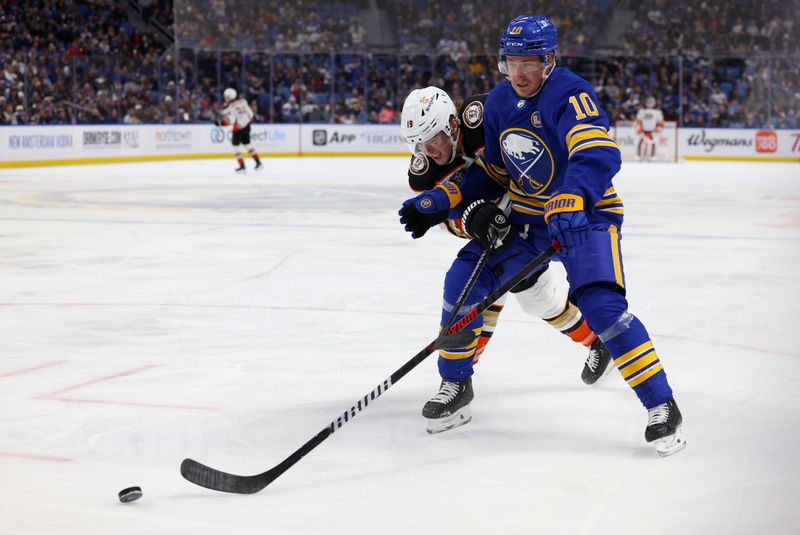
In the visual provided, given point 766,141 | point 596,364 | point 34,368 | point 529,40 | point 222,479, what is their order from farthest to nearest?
point 766,141 → point 34,368 → point 596,364 → point 529,40 → point 222,479

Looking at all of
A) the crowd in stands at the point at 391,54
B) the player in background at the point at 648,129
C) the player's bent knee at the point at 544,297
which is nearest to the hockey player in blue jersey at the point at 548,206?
the player's bent knee at the point at 544,297

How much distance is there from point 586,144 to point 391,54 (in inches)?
765

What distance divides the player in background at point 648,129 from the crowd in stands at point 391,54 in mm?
1084

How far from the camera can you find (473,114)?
3.20 meters

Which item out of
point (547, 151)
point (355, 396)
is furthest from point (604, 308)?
point (355, 396)

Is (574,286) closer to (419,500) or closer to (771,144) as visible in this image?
(419,500)

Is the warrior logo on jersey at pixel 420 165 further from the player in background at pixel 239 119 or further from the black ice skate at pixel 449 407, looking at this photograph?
the player in background at pixel 239 119

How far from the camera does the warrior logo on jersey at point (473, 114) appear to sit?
125 inches

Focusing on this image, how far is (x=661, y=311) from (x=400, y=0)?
1818 centimetres

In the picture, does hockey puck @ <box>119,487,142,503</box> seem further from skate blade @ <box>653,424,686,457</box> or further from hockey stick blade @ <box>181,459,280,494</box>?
skate blade @ <box>653,424,686,457</box>

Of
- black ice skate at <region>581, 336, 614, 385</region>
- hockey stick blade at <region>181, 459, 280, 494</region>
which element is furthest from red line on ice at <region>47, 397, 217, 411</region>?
black ice skate at <region>581, 336, 614, 385</region>

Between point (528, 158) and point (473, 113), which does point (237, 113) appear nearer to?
point (473, 113)

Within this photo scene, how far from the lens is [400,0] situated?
22.1m

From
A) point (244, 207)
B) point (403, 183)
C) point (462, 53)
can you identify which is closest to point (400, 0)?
point (462, 53)
